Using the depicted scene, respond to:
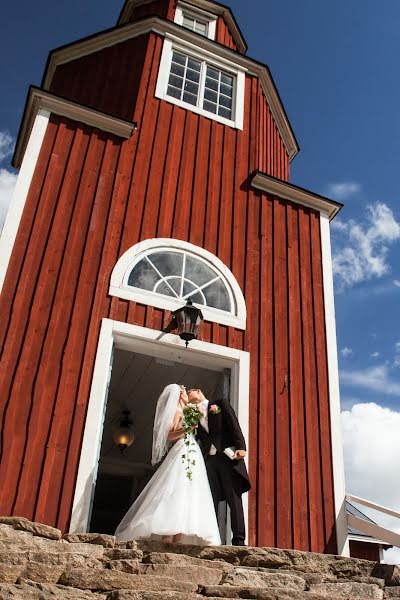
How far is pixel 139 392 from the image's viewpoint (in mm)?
9633

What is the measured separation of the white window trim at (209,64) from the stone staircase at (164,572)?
6.73 m

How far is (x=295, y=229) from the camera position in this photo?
8.54 m

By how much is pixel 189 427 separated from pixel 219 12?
9.27 meters

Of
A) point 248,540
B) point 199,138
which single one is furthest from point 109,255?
point 248,540

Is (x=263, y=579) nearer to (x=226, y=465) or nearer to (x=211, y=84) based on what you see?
(x=226, y=465)

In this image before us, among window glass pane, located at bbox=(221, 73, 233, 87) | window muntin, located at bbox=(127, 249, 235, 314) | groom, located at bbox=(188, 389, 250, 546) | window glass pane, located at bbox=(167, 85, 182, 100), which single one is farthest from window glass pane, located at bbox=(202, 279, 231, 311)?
window glass pane, located at bbox=(221, 73, 233, 87)

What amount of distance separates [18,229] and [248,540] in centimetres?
430

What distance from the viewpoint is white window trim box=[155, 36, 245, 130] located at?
29.5 ft

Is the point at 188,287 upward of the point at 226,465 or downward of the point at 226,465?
upward

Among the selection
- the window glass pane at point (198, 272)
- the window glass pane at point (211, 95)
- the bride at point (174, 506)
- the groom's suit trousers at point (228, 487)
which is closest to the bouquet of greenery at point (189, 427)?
the bride at point (174, 506)

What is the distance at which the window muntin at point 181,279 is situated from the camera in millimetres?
7043

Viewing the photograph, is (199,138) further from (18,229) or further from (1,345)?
(1,345)

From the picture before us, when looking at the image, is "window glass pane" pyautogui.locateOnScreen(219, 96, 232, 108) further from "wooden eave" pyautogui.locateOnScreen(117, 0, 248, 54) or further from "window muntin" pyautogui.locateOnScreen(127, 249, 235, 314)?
"window muntin" pyautogui.locateOnScreen(127, 249, 235, 314)

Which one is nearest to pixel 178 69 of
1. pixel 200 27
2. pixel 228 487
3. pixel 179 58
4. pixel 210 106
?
pixel 179 58
